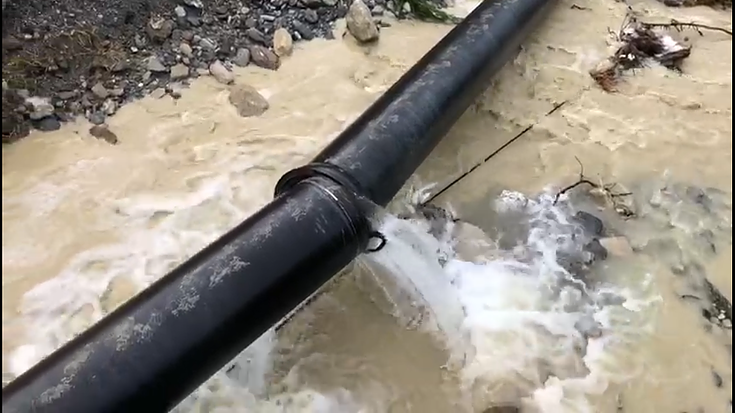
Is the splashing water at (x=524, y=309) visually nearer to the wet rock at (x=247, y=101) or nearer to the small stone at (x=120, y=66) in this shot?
the wet rock at (x=247, y=101)

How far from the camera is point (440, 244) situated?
3.28 metres

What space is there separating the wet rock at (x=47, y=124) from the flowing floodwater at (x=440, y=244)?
6 cm

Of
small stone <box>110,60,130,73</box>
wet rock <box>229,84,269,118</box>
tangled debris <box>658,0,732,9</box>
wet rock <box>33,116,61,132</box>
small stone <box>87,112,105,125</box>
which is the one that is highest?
small stone <box>110,60,130,73</box>

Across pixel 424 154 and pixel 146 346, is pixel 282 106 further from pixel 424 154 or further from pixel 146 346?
pixel 146 346

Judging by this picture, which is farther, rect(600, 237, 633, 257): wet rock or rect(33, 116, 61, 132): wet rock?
rect(33, 116, 61, 132): wet rock

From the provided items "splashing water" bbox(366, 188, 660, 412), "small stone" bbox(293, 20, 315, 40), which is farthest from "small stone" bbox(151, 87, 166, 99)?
"splashing water" bbox(366, 188, 660, 412)

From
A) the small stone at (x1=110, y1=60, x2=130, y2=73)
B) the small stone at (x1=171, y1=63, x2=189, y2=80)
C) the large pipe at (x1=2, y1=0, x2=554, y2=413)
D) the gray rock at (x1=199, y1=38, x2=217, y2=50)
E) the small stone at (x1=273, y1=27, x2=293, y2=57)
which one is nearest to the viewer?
the large pipe at (x1=2, y1=0, x2=554, y2=413)

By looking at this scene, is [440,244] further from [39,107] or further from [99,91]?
[39,107]

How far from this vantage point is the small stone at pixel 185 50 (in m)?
4.03

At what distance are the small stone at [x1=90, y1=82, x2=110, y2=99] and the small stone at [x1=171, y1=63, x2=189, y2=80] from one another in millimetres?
369

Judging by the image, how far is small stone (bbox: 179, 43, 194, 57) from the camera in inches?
159

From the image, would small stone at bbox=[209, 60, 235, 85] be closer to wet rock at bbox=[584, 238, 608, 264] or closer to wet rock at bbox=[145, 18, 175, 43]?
wet rock at bbox=[145, 18, 175, 43]

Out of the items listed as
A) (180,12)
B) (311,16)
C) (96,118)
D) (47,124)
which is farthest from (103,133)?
(311,16)

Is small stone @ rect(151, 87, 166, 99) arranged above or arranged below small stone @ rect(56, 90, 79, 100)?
below
